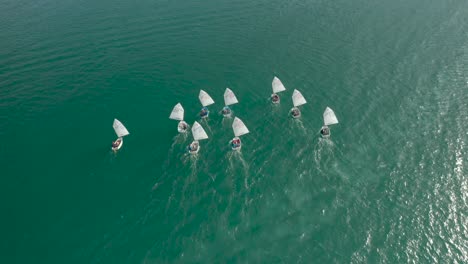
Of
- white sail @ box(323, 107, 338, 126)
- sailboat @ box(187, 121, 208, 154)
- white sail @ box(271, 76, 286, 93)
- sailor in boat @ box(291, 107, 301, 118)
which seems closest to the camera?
sailboat @ box(187, 121, 208, 154)

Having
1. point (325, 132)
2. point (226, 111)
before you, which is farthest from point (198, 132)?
point (325, 132)

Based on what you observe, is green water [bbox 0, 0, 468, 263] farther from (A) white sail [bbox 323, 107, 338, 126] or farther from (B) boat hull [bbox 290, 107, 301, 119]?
(A) white sail [bbox 323, 107, 338, 126]

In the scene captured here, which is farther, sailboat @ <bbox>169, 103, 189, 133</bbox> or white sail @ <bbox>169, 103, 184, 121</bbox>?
white sail @ <bbox>169, 103, 184, 121</bbox>

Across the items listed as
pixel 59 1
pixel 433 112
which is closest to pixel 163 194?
pixel 433 112

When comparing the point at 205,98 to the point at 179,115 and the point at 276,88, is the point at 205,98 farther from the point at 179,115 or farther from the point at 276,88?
the point at 276,88

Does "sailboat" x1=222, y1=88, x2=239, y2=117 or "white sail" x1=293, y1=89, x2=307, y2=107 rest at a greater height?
"white sail" x1=293, y1=89, x2=307, y2=107

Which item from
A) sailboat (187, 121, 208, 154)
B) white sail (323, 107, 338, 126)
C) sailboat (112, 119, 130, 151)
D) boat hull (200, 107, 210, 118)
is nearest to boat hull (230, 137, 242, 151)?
sailboat (187, 121, 208, 154)

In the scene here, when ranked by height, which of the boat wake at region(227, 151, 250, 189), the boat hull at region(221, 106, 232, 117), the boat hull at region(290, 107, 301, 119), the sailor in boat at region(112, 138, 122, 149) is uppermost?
the boat hull at region(290, 107, 301, 119)

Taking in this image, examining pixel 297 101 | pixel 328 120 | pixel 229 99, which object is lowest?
pixel 229 99
